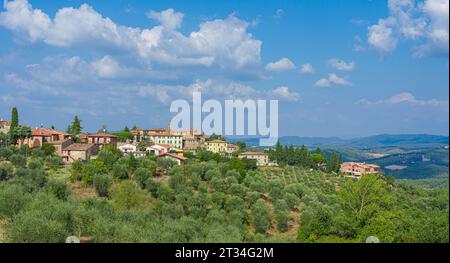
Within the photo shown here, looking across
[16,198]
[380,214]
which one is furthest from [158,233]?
[380,214]

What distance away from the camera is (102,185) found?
26.1 meters

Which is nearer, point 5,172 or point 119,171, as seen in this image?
point 5,172

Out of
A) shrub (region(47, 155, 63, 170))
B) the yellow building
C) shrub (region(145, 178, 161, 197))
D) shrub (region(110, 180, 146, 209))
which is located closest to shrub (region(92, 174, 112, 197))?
shrub (region(110, 180, 146, 209))

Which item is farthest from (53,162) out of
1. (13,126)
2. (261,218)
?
(261,218)

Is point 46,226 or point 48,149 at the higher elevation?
point 48,149

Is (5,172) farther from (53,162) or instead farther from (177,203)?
(177,203)

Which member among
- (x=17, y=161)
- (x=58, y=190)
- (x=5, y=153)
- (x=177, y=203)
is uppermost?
(x=5, y=153)

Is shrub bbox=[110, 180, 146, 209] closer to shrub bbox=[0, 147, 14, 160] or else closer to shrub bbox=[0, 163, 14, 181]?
shrub bbox=[0, 163, 14, 181]

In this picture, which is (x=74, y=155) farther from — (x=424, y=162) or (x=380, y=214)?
(x=424, y=162)

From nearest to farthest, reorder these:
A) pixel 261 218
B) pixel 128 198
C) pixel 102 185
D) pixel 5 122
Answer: pixel 128 198 < pixel 261 218 < pixel 102 185 < pixel 5 122

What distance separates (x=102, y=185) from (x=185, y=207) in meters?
5.45

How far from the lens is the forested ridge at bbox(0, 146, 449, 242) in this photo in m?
14.6
